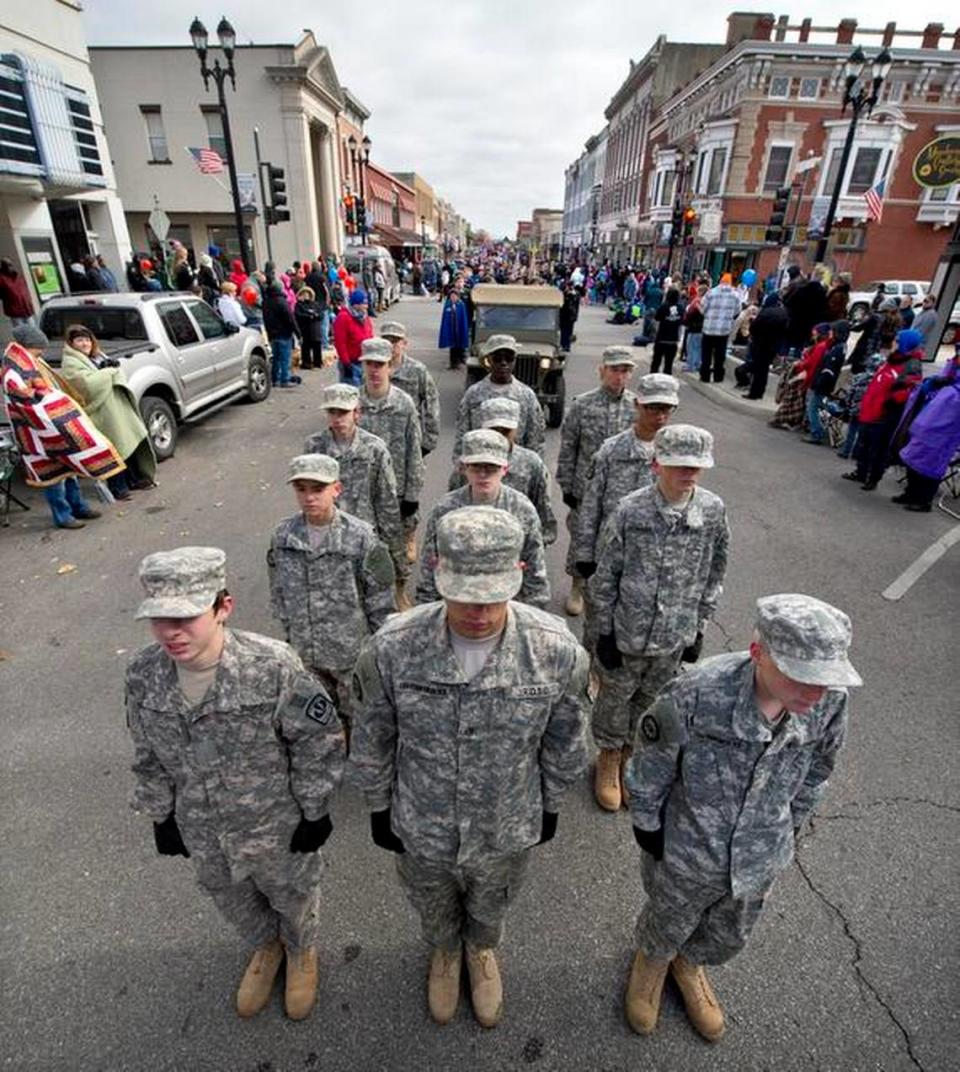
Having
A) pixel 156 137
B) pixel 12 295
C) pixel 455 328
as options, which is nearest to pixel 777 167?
pixel 455 328

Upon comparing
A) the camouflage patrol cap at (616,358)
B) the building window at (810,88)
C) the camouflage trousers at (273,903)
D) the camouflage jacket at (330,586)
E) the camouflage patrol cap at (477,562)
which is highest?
the building window at (810,88)

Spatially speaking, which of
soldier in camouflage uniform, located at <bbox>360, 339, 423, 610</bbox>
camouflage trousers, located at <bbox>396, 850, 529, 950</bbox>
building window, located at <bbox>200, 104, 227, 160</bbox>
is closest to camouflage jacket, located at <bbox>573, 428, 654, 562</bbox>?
soldier in camouflage uniform, located at <bbox>360, 339, 423, 610</bbox>

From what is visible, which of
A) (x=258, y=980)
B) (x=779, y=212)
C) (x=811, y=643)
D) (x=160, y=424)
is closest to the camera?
(x=811, y=643)

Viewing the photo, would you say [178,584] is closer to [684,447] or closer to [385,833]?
[385,833]

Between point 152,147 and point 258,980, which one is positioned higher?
point 152,147

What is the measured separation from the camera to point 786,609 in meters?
1.79

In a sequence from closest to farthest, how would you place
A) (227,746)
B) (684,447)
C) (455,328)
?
(227,746) → (684,447) → (455,328)

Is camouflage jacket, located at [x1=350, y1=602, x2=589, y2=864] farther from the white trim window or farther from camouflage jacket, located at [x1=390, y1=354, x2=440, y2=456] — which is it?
the white trim window

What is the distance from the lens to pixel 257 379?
11617 millimetres

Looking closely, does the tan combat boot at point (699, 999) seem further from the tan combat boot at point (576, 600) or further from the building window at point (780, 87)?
the building window at point (780, 87)

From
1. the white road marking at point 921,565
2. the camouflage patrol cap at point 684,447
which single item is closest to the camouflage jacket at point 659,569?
the camouflage patrol cap at point 684,447

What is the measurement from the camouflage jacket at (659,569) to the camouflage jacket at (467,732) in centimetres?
117

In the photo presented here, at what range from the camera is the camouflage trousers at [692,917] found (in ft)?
7.18

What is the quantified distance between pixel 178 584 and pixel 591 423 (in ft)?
12.6
